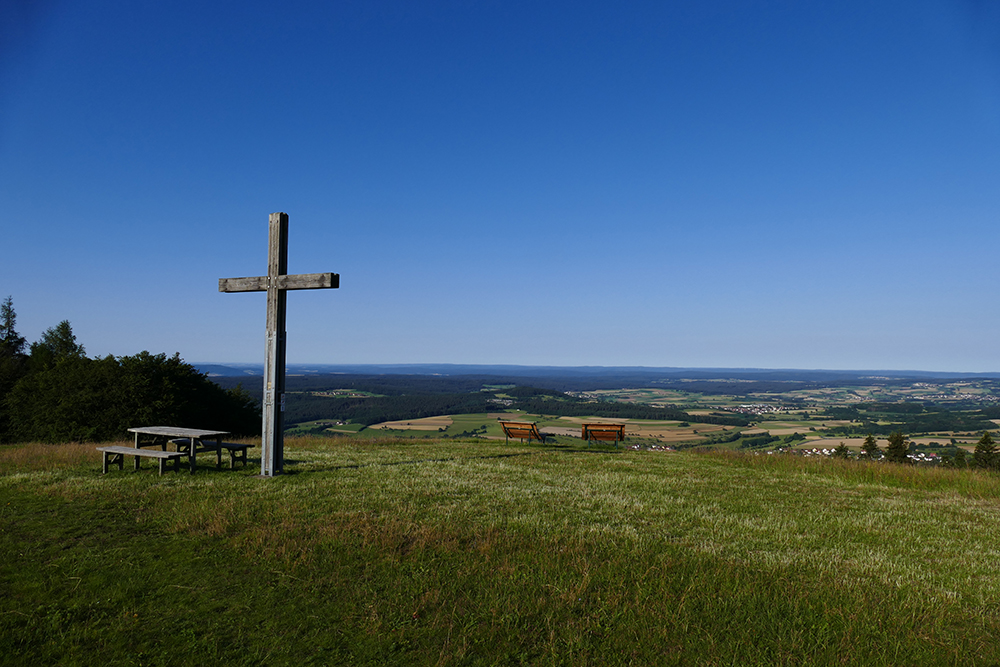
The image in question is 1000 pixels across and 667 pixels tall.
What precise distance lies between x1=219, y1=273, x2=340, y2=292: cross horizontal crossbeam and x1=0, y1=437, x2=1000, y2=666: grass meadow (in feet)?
13.1

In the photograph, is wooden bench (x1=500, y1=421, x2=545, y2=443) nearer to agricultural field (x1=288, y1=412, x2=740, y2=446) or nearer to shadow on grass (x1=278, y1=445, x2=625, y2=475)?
shadow on grass (x1=278, y1=445, x2=625, y2=475)

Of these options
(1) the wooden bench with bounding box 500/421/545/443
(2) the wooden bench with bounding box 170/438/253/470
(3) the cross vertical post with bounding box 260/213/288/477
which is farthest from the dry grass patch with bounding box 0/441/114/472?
(1) the wooden bench with bounding box 500/421/545/443

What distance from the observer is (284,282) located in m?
11.0

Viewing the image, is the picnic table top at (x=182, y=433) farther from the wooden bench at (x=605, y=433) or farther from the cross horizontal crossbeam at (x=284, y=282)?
the wooden bench at (x=605, y=433)

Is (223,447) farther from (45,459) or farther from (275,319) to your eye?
(45,459)

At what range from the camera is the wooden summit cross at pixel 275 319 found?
1083 centimetres

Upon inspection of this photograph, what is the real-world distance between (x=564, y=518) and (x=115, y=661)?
18.4ft

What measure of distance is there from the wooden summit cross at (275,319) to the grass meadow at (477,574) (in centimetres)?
74

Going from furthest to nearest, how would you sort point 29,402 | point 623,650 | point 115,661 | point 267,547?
point 29,402, point 267,547, point 623,650, point 115,661

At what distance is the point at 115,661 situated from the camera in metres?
3.74

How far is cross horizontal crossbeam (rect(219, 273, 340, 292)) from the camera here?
34.7ft

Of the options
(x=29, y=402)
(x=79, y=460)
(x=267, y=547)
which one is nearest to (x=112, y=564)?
(x=267, y=547)

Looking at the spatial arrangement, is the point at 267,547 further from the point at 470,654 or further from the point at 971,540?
the point at 971,540

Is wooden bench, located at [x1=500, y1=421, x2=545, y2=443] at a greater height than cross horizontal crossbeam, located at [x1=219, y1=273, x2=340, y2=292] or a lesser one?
lesser
